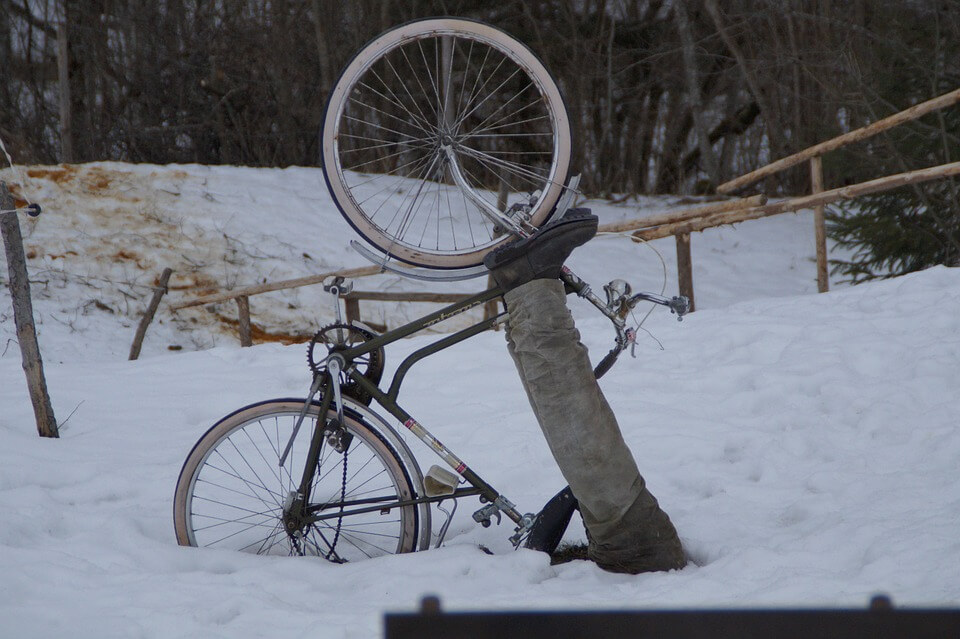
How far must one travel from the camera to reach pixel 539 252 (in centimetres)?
241

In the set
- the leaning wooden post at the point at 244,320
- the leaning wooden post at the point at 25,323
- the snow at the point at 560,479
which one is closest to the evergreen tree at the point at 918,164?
the snow at the point at 560,479

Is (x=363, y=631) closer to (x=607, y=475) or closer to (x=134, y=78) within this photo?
(x=607, y=475)

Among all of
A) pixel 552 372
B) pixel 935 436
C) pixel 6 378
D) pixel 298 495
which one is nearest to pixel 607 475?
pixel 552 372

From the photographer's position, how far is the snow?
2.22 m

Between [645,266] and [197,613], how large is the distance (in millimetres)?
9418

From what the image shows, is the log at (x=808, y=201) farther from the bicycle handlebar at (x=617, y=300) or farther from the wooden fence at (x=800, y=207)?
the bicycle handlebar at (x=617, y=300)

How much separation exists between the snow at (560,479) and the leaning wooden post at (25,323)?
0.39 feet

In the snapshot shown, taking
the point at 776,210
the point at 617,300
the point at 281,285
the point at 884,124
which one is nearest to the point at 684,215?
the point at 776,210

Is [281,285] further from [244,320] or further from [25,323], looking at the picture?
[25,323]

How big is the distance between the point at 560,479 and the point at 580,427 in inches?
40.0

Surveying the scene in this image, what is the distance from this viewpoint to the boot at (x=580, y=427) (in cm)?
242

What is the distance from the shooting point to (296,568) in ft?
8.30

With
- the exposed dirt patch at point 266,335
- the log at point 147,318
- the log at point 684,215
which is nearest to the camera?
the log at point 684,215

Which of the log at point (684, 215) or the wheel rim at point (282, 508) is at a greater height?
the log at point (684, 215)
